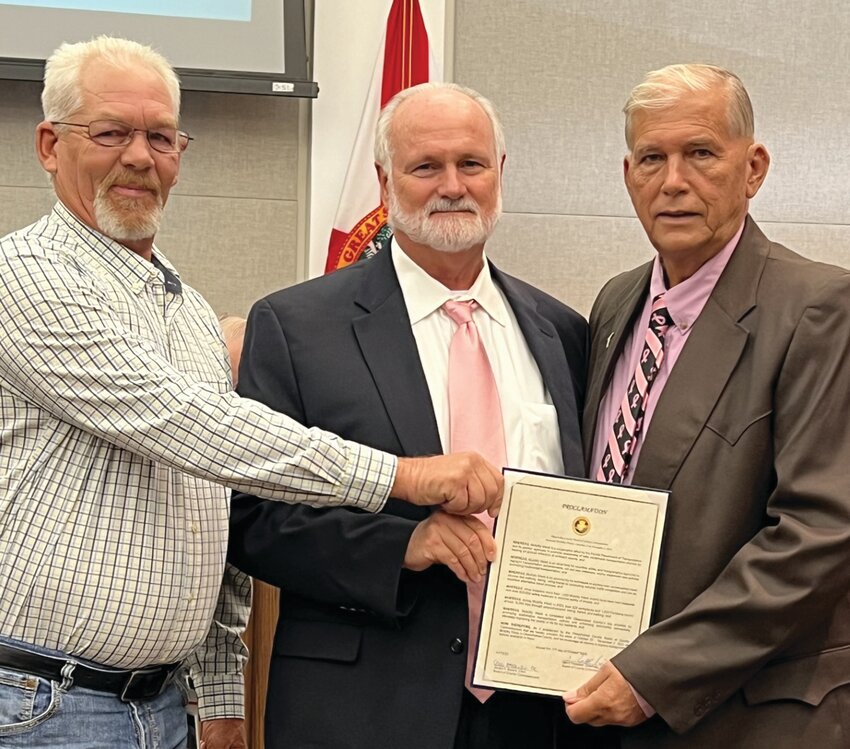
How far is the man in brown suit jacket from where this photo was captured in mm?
1795

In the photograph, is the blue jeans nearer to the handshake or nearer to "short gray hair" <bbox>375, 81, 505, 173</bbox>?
the handshake

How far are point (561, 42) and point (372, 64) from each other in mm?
623

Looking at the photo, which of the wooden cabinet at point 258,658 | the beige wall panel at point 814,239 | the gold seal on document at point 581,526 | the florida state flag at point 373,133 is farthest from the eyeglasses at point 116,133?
the beige wall panel at point 814,239

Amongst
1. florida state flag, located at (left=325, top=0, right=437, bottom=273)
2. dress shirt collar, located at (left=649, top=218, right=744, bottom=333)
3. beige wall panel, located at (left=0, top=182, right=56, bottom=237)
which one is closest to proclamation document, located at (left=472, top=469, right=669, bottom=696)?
dress shirt collar, located at (left=649, top=218, right=744, bottom=333)

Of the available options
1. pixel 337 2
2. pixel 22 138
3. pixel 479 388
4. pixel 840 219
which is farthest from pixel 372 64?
pixel 479 388

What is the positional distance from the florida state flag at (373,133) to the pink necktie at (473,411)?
172cm

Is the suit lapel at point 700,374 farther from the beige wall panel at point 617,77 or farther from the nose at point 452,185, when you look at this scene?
the beige wall panel at point 617,77

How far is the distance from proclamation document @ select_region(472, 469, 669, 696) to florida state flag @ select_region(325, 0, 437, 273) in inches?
80.4

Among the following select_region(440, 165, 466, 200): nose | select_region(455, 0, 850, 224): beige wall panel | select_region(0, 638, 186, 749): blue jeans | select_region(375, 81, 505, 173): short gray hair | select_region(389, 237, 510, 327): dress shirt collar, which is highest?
select_region(455, 0, 850, 224): beige wall panel

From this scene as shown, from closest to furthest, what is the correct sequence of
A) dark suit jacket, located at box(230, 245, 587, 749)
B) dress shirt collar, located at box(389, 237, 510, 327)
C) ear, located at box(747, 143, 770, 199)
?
dark suit jacket, located at box(230, 245, 587, 749)
ear, located at box(747, 143, 770, 199)
dress shirt collar, located at box(389, 237, 510, 327)

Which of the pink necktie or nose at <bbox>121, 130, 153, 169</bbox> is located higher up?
nose at <bbox>121, 130, 153, 169</bbox>

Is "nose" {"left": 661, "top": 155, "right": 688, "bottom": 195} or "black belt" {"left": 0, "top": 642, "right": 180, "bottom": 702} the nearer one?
"black belt" {"left": 0, "top": 642, "right": 180, "bottom": 702}

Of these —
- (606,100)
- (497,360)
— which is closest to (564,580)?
(497,360)

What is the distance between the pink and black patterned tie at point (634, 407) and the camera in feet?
6.55
